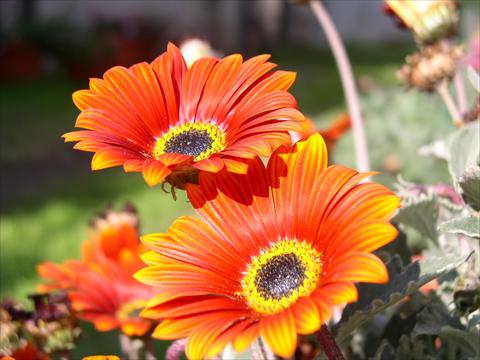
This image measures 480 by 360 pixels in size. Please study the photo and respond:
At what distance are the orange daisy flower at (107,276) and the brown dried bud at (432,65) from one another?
0.46 metres

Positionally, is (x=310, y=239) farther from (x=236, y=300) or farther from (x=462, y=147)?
(x=462, y=147)

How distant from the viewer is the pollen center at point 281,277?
0.69m

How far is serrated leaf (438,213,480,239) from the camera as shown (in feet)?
2.49

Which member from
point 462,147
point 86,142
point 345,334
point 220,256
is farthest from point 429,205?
point 86,142

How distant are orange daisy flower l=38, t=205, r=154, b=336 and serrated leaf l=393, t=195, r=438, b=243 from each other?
1.11 ft

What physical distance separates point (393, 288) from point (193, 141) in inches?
9.2

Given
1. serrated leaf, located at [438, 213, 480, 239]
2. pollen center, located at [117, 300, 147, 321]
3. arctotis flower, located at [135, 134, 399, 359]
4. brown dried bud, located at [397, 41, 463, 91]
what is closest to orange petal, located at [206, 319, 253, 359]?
arctotis flower, located at [135, 134, 399, 359]

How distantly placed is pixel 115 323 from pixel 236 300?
415 mm

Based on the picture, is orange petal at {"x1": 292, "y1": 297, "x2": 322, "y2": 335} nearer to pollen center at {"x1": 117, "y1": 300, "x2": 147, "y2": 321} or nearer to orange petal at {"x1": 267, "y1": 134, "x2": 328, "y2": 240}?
orange petal at {"x1": 267, "y1": 134, "x2": 328, "y2": 240}

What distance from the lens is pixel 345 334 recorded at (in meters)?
0.79

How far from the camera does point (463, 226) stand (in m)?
0.77

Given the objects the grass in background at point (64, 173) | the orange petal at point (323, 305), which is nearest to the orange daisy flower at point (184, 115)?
the orange petal at point (323, 305)

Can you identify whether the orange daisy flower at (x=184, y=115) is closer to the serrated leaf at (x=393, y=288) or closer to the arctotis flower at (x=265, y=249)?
the arctotis flower at (x=265, y=249)

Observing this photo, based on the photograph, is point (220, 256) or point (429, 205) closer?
point (220, 256)
